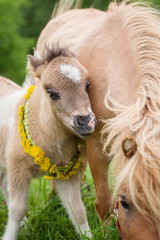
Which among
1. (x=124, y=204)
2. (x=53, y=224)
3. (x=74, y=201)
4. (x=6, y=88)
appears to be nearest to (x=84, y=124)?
(x=124, y=204)

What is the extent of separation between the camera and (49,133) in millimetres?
3301

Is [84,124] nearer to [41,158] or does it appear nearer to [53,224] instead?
[41,158]

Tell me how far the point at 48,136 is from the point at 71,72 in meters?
0.66

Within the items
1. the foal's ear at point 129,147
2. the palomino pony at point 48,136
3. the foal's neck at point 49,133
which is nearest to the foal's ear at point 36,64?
the palomino pony at point 48,136

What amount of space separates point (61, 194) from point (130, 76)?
132 cm

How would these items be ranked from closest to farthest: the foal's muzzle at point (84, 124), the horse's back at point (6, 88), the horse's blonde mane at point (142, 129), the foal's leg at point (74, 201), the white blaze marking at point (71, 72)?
1. the horse's blonde mane at point (142, 129)
2. the foal's muzzle at point (84, 124)
3. the white blaze marking at point (71, 72)
4. the foal's leg at point (74, 201)
5. the horse's back at point (6, 88)

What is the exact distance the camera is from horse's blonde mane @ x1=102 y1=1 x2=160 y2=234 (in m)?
2.17

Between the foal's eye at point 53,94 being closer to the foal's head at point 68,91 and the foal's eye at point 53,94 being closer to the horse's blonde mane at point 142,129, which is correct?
the foal's head at point 68,91

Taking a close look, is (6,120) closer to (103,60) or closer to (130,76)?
(103,60)

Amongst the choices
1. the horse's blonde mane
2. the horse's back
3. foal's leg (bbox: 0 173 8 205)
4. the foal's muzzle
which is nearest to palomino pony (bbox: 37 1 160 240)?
the horse's blonde mane

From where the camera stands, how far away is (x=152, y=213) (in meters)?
2.19

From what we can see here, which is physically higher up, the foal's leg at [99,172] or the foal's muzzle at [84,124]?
the foal's muzzle at [84,124]

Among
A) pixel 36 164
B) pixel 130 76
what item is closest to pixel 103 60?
pixel 130 76

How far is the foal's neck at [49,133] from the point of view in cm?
327
